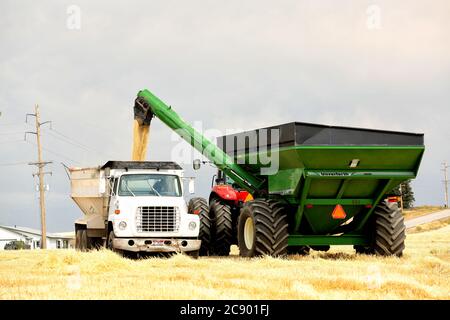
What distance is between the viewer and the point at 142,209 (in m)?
17.0

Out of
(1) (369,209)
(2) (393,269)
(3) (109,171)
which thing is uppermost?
(3) (109,171)

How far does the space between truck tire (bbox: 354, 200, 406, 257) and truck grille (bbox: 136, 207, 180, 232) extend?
468 cm

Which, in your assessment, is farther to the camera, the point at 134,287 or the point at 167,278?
the point at 167,278

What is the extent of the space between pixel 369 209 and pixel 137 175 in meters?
5.69

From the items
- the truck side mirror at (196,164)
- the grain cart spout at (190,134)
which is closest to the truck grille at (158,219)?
the truck side mirror at (196,164)

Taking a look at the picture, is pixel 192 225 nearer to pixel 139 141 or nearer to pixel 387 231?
pixel 387 231

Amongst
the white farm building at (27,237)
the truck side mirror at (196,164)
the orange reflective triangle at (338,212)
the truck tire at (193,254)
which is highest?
the truck side mirror at (196,164)

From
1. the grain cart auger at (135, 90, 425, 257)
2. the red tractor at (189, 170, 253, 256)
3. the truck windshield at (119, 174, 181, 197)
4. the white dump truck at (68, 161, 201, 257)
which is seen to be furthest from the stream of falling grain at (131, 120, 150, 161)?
the grain cart auger at (135, 90, 425, 257)

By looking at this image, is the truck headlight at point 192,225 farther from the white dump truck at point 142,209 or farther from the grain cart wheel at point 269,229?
the grain cart wheel at point 269,229

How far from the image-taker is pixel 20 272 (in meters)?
13.4

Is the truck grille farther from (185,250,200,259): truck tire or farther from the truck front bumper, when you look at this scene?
(185,250,200,259): truck tire

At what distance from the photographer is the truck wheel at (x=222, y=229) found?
62.5 ft
